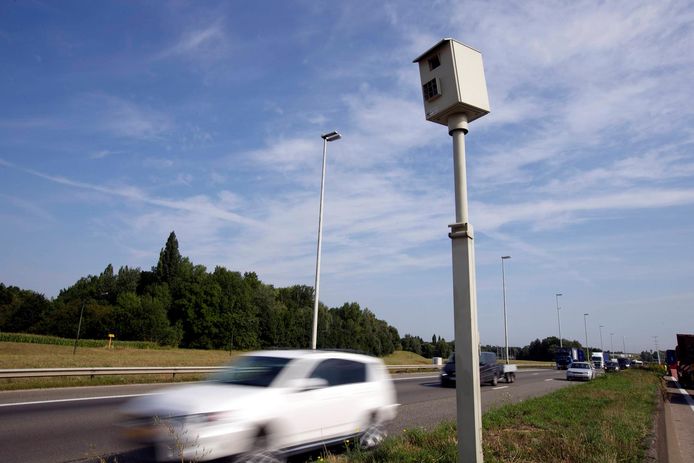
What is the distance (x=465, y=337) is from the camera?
393cm

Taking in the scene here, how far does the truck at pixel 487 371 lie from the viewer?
890 inches

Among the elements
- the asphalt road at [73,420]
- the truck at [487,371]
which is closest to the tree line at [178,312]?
the truck at [487,371]

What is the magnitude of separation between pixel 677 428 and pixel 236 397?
12.1m

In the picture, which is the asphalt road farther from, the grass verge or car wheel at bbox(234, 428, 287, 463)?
the grass verge

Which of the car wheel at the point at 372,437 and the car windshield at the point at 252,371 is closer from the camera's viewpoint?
the car windshield at the point at 252,371

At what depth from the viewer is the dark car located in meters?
22.5

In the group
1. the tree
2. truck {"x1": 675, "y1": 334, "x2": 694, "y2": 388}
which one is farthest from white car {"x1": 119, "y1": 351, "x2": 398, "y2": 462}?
the tree

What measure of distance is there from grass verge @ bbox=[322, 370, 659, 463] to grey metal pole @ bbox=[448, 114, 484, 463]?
6.82 ft

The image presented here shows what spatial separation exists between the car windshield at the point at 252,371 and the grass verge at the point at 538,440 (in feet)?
4.38

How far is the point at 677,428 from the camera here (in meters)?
12.3

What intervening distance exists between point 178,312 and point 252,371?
84187 mm

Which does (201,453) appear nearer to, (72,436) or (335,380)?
(335,380)

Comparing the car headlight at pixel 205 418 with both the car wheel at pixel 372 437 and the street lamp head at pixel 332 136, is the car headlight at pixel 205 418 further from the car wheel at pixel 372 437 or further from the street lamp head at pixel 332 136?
the street lamp head at pixel 332 136

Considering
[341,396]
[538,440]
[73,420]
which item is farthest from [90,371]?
[538,440]
